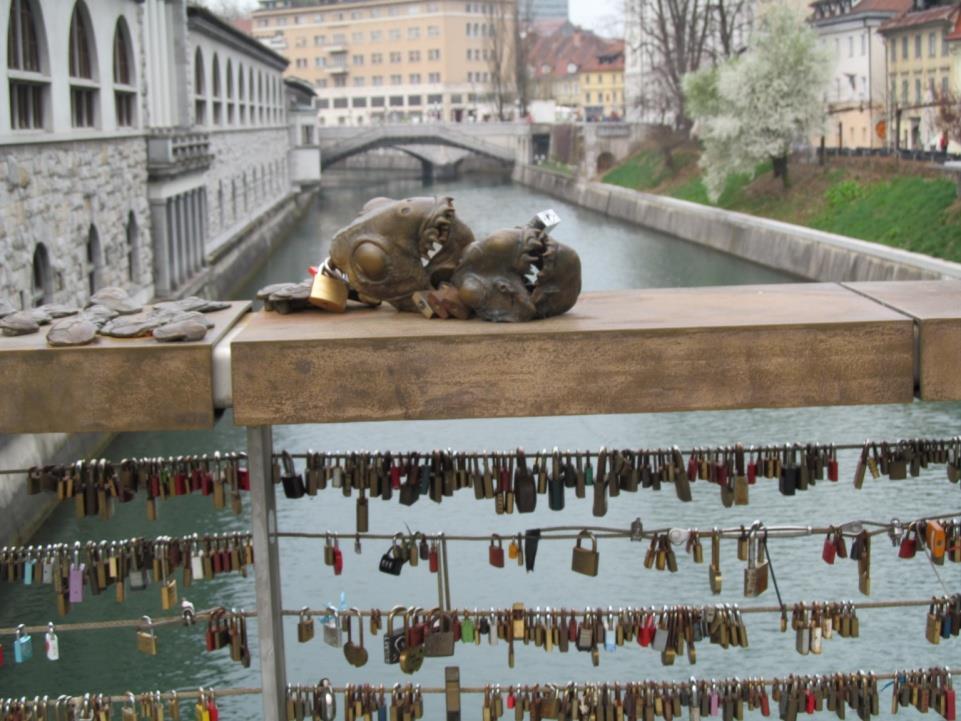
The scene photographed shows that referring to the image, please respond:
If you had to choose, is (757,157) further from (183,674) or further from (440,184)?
(440,184)

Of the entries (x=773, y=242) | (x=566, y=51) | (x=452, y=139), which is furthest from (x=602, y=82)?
(x=773, y=242)

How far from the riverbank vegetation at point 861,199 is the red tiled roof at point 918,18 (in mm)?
7316

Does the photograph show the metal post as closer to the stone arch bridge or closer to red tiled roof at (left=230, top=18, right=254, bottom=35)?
the stone arch bridge

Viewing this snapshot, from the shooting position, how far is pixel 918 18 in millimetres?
53812

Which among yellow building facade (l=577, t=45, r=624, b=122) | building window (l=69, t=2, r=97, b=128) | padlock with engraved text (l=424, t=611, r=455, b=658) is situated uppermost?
yellow building facade (l=577, t=45, r=624, b=122)

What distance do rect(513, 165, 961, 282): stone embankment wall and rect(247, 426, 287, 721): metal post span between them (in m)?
25.1

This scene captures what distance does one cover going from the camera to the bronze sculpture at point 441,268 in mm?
7684

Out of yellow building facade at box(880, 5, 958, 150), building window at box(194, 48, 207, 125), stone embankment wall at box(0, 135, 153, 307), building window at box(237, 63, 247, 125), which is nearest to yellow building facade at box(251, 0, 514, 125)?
yellow building facade at box(880, 5, 958, 150)

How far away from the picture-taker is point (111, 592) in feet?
47.5

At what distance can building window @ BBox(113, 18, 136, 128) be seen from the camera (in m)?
28.6

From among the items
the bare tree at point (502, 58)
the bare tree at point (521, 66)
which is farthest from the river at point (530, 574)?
the bare tree at point (502, 58)

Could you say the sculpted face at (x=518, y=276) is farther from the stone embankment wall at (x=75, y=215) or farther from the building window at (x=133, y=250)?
the building window at (x=133, y=250)

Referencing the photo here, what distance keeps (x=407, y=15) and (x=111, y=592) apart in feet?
380

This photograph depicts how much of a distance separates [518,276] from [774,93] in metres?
41.2
